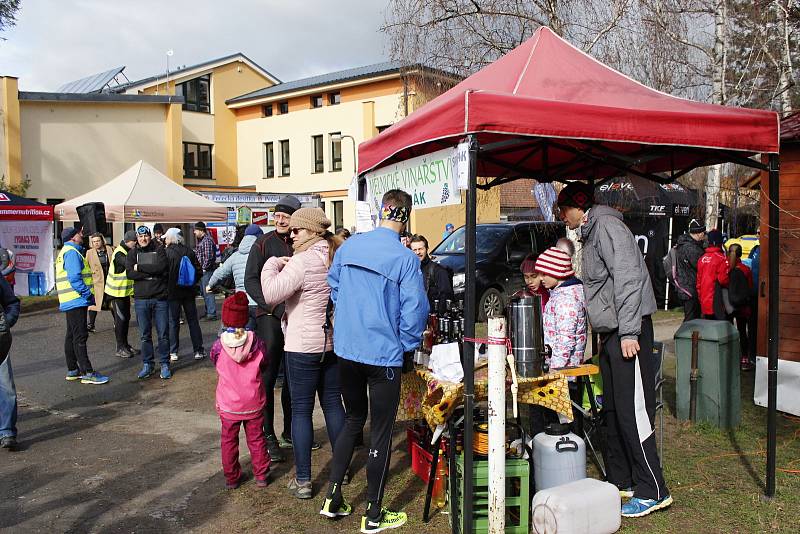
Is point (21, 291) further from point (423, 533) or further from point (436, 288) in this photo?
point (423, 533)

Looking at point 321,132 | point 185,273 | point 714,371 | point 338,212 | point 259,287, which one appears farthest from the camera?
point 338,212

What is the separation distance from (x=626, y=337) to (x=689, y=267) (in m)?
7.30

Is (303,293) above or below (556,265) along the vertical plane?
below

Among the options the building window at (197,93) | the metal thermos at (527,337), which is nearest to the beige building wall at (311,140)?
the building window at (197,93)

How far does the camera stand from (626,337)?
14.4 ft

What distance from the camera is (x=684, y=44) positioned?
14672 millimetres

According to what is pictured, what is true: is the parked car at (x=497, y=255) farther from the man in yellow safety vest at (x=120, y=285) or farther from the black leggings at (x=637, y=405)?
the black leggings at (x=637, y=405)

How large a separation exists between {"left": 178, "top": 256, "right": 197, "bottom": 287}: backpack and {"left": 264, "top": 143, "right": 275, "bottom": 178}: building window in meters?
27.6

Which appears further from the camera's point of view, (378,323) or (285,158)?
(285,158)

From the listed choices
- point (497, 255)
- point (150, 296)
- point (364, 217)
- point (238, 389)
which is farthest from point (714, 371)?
point (497, 255)

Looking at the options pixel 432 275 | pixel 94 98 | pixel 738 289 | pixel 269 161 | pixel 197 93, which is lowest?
pixel 738 289

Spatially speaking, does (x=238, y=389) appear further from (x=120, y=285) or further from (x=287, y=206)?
(x=120, y=285)

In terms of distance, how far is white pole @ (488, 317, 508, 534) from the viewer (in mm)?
3980

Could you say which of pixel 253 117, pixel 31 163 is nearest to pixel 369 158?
pixel 31 163
